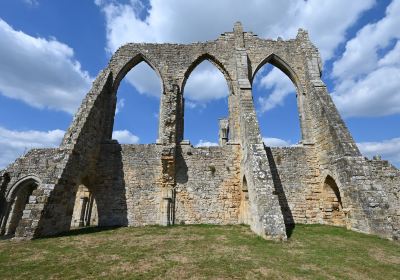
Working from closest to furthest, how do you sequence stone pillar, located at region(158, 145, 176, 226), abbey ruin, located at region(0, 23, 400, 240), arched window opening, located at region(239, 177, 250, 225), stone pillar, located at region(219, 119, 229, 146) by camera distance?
1. abbey ruin, located at region(0, 23, 400, 240)
2. arched window opening, located at region(239, 177, 250, 225)
3. stone pillar, located at region(158, 145, 176, 226)
4. stone pillar, located at region(219, 119, 229, 146)

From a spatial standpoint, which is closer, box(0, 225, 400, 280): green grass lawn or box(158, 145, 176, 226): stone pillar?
box(0, 225, 400, 280): green grass lawn

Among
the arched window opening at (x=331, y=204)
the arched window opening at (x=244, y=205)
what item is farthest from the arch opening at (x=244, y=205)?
the arched window opening at (x=331, y=204)

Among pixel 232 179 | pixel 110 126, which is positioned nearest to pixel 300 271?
pixel 232 179

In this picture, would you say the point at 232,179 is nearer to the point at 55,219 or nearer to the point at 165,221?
the point at 165,221

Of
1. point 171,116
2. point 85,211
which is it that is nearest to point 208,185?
point 171,116

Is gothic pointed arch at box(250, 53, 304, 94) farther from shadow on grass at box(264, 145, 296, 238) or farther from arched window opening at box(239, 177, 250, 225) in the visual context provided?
arched window opening at box(239, 177, 250, 225)

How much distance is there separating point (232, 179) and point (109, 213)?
515cm

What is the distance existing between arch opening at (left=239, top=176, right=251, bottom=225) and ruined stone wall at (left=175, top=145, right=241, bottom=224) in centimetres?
21

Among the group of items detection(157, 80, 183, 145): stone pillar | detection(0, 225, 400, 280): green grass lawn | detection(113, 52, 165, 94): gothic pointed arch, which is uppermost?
detection(113, 52, 165, 94): gothic pointed arch

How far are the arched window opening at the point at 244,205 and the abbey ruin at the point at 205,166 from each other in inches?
1.6

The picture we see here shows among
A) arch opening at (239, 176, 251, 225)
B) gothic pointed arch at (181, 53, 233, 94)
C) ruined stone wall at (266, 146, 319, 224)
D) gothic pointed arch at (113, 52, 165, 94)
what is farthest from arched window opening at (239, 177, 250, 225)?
gothic pointed arch at (113, 52, 165, 94)

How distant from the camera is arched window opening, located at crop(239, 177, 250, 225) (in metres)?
9.66

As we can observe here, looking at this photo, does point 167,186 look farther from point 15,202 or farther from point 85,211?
point 15,202

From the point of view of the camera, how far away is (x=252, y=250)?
19.6 feet
